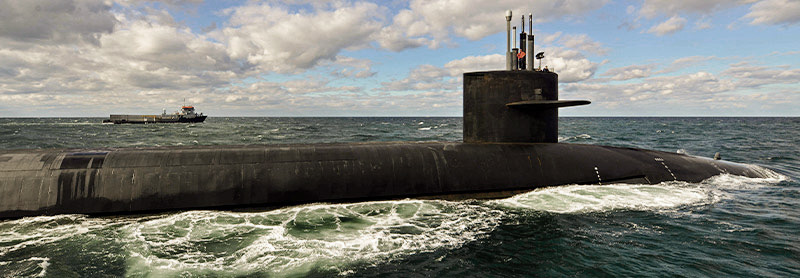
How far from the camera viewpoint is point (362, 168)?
32.6 ft

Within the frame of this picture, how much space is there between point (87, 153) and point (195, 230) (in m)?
3.97

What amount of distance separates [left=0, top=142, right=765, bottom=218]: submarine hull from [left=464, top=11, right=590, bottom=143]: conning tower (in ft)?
1.21

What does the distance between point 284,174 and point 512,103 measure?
21.2 ft

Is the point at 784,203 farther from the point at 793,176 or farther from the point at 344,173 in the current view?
the point at 344,173

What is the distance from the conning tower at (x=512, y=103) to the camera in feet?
36.5

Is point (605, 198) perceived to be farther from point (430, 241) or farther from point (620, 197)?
point (430, 241)

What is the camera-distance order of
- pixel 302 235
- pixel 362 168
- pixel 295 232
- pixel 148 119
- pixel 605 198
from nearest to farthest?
pixel 302 235, pixel 295 232, pixel 362 168, pixel 605 198, pixel 148 119

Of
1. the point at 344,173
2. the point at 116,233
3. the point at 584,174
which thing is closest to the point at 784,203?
Result: the point at 584,174

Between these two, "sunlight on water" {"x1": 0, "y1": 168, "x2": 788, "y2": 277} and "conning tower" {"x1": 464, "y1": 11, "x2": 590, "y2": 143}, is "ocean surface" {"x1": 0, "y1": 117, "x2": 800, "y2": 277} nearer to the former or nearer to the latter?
"sunlight on water" {"x1": 0, "y1": 168, "x2": 788, "y2": 277}

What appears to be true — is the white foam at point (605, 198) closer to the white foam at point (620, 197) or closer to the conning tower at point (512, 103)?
the white foam at point (620, 197)

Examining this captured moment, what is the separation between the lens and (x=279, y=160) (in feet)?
31.7

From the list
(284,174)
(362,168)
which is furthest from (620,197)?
(284,174)

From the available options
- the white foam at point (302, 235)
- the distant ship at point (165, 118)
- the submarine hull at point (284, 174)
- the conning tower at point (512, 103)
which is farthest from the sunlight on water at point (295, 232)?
the distant ship at point (165, 118)

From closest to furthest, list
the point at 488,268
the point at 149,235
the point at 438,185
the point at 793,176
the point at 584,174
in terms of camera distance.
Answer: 1. the point at 488,268
2. the point at 149,235
3. the point at 438,185
4. the point at 584,174
5. the point at 793,176
